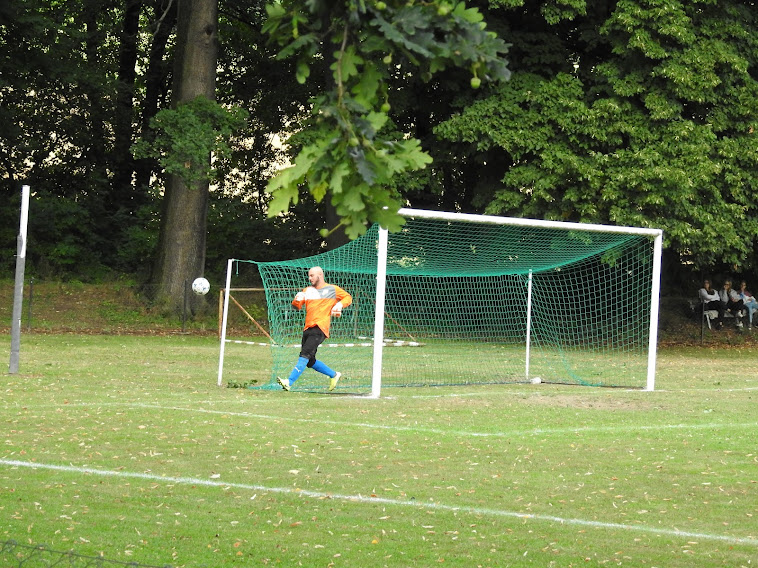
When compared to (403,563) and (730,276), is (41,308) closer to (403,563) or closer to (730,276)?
(730,276)

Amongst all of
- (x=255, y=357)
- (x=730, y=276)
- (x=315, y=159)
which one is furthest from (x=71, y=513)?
(x=730, y=276)

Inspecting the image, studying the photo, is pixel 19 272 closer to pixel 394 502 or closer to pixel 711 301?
pixel 394 502

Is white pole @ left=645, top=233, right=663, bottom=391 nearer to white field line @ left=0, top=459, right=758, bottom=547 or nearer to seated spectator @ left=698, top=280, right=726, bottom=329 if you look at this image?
white field line @ left=0, top=459, right=758, bottom=547

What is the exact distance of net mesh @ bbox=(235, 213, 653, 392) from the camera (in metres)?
19.0

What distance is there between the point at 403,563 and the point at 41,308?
22.4m

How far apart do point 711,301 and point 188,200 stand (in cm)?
1322

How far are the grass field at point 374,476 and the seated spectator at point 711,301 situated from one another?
13.4m

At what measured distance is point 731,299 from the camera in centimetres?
2794

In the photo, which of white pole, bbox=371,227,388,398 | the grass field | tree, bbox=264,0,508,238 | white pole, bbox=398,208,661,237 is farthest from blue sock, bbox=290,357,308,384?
tree, bbox=264,0,508,238

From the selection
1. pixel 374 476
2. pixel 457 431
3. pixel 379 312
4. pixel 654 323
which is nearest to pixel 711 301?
pixel 654 323

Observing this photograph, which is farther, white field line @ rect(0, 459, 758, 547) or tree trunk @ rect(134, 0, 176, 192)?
tree trunk @ rect(134, 0, 176, 192)

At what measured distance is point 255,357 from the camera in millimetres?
20797

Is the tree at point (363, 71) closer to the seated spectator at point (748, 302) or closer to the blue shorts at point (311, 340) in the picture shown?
the blue shorts at point (311, 340)

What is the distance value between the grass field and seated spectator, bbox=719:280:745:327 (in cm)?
1361
